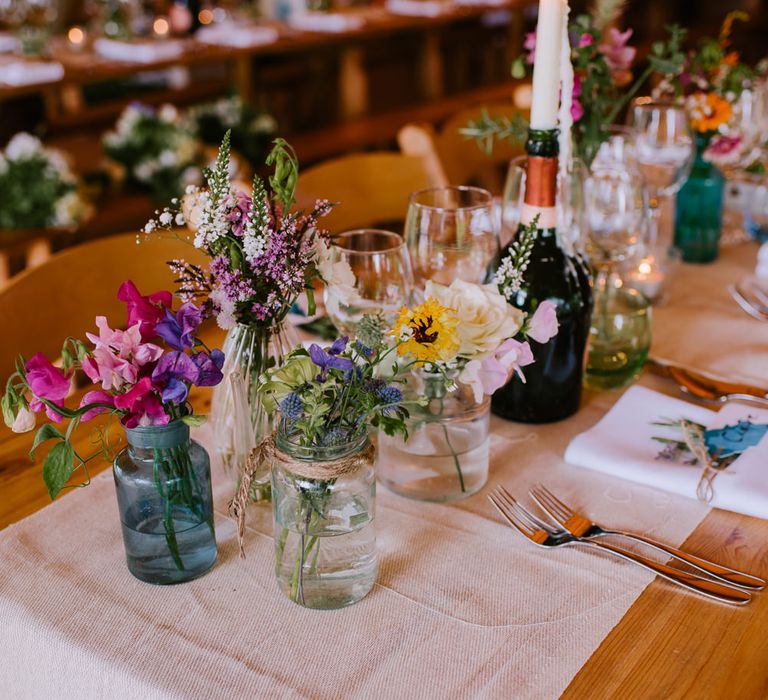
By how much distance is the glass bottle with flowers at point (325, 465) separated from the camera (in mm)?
723

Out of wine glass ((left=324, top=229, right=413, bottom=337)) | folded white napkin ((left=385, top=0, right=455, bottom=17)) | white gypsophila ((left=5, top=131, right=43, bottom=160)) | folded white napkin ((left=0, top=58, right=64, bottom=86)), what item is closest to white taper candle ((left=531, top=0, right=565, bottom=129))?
wine glass ((left=324, top=229, right=413, bottom=337))

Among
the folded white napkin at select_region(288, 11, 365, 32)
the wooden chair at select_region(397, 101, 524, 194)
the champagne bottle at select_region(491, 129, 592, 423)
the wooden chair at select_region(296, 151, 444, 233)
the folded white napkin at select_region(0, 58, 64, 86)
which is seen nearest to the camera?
the champagne bottle at select_region(491, 129, 592, 423)

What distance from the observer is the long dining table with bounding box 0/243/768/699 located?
2.33ft

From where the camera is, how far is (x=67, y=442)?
27.9 inches

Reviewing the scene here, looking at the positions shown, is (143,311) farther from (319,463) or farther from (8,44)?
(8,44)

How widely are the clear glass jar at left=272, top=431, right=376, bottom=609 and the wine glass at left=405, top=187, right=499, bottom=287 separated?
0.36m

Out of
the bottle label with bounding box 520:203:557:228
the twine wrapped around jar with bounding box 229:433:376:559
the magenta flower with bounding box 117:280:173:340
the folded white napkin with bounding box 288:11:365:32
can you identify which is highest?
the magenta flower with bounding box 117:280:173:340

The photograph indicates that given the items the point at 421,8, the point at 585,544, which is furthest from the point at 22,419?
the point at 421,8

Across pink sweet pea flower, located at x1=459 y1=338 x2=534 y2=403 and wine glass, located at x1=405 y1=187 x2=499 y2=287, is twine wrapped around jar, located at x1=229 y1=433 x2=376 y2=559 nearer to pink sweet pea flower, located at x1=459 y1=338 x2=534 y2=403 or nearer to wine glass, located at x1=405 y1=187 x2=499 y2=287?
pink sweet pea flower, located at x1=459 y1=338 x2=534 y2=403

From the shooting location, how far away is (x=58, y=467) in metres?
0.71

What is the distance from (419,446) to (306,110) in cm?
423

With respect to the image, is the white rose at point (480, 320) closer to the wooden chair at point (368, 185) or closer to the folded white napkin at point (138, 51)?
the wooden chair at point (368, 185)

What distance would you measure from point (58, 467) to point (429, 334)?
30cm

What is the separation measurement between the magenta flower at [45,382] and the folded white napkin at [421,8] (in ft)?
13.4
